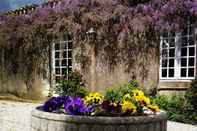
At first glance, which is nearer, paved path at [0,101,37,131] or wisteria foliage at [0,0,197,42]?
paved path at [0,101,37,131]

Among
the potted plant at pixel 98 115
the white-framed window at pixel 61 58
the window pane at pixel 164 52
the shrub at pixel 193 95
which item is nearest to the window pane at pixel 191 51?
the window pane at pixel 164 52

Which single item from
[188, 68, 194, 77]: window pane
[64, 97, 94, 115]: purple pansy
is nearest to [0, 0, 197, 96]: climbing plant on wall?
[188, 68, 194, 77]: window pane

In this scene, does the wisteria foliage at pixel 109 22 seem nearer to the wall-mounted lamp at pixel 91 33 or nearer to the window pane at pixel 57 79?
the wall-mounted lamp at pixel 91 33

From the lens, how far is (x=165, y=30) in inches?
498

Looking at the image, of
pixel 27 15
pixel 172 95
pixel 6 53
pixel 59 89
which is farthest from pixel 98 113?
pixel 6 53

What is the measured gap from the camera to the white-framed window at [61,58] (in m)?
15.3

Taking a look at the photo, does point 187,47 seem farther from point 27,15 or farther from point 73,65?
point 27,15

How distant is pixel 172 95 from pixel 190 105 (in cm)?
136

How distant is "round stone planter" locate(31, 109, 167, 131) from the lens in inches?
183

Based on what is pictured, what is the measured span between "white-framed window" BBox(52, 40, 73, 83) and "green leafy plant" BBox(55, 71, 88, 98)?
Result: 588mm

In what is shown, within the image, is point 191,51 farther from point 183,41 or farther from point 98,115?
point 98,115

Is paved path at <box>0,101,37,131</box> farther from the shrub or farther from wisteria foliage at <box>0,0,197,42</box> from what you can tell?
the shrub

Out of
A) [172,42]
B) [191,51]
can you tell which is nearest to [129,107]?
[191,51]

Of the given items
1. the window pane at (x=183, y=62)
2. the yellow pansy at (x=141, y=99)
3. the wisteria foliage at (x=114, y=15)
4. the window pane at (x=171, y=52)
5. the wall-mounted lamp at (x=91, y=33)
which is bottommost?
the yellow pansy at (x=141, y=99)
